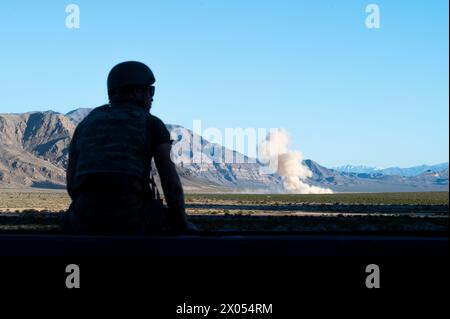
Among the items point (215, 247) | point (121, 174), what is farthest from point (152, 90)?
point (215, 247)

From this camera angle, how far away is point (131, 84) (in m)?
3.32

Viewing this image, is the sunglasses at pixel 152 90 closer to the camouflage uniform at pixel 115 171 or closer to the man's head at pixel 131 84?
the man's head at pixel 131 84

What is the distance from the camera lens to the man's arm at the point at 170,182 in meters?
3.07

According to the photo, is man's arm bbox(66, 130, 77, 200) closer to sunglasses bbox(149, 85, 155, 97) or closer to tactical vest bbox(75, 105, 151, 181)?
tactical vest bbox(75, 105, 151, 181)

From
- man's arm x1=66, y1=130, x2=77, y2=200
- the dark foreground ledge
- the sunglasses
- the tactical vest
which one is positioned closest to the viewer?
the dark foreground ledge

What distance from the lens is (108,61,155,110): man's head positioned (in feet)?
10.8

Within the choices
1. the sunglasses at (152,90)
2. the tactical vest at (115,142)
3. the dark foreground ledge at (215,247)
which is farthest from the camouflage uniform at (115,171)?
the dark foreground ledge at (215,247)

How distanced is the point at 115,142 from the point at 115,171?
0.13 meters

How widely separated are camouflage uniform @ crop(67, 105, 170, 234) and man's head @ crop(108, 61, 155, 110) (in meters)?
0.19

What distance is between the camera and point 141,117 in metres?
3.14

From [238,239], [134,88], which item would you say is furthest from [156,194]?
[238,239]

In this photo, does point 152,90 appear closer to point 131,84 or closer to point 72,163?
point 131,84

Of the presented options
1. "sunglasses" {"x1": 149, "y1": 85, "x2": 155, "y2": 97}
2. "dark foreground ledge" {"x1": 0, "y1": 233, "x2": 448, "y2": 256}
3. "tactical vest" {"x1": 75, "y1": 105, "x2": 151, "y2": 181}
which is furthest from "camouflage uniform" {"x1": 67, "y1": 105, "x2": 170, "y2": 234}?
"dark foreground ledge" {"x1": 0, "y1": 233, "x2": 448, "y2": 256}

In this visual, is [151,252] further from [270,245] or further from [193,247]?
[270,245]
